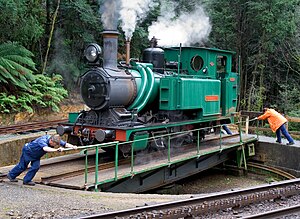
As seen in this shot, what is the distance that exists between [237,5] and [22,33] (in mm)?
11136

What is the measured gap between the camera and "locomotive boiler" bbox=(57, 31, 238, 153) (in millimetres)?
9109

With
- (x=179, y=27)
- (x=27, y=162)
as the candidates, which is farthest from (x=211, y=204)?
(x=179, y=27)

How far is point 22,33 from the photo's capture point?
16.7m

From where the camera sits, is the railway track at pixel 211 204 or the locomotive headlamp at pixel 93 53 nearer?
the railway track at pixel 211 204

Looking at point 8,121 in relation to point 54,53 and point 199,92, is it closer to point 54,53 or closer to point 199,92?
point 54,53

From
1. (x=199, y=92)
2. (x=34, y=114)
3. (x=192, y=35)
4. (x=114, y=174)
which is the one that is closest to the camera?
(x=114, y=174)

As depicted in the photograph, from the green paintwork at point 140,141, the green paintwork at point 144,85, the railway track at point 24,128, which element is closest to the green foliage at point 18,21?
the railway track at point 24,128

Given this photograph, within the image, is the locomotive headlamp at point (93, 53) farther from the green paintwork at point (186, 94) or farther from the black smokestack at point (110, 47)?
the green paintwork at point (186, 94)

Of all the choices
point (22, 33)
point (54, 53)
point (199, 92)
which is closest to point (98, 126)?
point (199, 92)

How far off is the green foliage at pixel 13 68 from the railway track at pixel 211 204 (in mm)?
10411

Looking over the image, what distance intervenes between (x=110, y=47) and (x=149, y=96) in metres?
1.67

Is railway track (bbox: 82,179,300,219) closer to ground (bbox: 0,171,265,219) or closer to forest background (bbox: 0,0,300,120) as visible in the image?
ground (bbox: 0,171,265,219)

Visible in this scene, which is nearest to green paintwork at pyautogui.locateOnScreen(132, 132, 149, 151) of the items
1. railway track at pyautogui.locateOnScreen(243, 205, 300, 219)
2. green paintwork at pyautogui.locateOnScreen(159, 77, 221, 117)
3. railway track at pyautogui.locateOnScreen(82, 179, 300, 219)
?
Result: green paintwork at pyautogui.locateOnScreen(159, 77, 221, 117)

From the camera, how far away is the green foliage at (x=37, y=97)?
49.4ft
